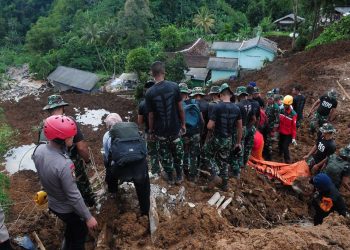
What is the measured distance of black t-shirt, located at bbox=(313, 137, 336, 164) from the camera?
6.74 meters

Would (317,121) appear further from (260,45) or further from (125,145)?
(260,45)

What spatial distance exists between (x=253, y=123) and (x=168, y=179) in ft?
7.39

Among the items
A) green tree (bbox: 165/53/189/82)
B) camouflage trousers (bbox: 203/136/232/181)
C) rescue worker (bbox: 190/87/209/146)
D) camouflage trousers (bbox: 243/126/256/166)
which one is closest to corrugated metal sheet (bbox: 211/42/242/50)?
green tree (bbox: 165/53/189/82)

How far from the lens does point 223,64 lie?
3394 cm

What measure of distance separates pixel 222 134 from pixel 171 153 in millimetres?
912

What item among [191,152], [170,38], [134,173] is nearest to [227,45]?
[170,38]

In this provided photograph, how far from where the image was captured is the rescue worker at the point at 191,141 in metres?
6.24

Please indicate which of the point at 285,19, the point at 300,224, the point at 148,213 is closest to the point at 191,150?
the point at 148,213

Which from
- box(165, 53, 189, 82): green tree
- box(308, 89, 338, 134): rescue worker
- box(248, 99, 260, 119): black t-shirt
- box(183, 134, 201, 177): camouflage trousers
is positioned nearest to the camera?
box(183, 134, 201, 177): camouflage trousers

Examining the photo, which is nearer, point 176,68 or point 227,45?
point 176,68

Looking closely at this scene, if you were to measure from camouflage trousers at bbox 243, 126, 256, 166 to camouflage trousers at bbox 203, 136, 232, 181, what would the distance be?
3.35ft

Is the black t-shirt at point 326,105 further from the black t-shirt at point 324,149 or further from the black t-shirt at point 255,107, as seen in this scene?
the black t-shirt at point 255,107

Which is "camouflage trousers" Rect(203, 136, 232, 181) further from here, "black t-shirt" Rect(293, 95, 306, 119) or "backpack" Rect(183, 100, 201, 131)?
"black t-shirt" Rect(293, 95, 306, 119)

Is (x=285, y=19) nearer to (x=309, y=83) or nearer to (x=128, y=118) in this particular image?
(x=128, y=118)
